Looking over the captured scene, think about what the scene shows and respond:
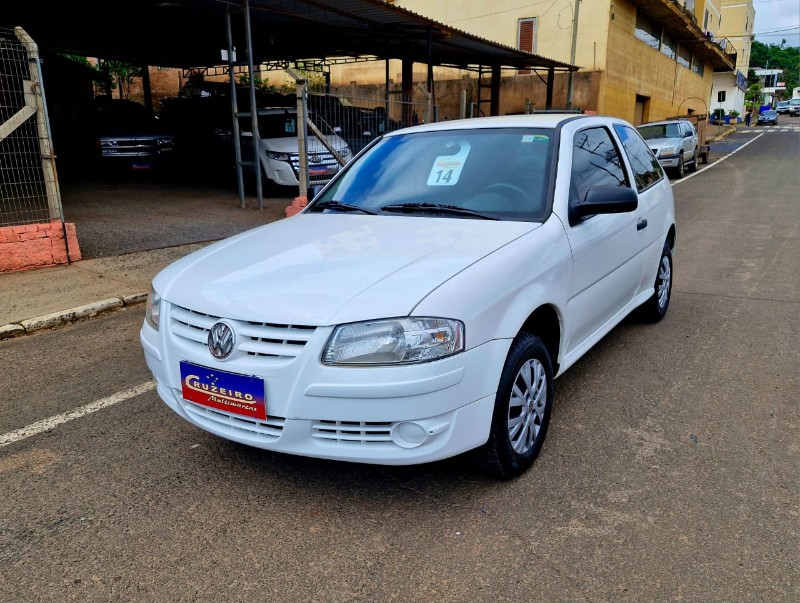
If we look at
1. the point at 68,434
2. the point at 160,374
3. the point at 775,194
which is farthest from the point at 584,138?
the point at 775,194

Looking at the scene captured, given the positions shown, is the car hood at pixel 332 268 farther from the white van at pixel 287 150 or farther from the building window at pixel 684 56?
the building window at pixel 684 56

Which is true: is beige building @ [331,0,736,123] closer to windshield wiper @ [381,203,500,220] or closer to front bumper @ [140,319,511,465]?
windshield wiper @ [381,203,500,220]

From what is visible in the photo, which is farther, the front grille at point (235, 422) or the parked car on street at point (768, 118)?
the parked car on street at point (768, 118)

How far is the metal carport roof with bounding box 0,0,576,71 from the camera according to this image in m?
12.6

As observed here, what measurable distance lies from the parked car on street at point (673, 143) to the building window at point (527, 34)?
8772 millimetres

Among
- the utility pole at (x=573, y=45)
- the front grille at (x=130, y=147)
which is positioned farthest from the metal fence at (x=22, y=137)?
the utility pole at (x=573, y=45)

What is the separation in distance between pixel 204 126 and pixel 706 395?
14.6 m

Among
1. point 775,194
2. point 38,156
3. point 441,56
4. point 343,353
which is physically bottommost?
point 775,194

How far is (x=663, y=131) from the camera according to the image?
781 inches

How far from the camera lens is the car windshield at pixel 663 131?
19688 mm

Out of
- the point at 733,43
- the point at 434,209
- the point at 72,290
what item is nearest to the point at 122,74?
the point at 72,290

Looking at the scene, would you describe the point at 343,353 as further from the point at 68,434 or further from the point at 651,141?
the point at 651,141

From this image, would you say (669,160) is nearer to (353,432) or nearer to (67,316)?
(67,316)

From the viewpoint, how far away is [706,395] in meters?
4.04
